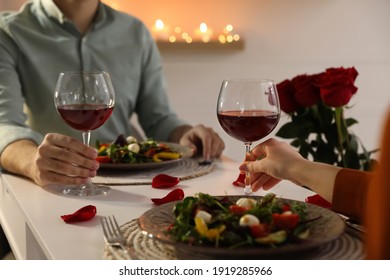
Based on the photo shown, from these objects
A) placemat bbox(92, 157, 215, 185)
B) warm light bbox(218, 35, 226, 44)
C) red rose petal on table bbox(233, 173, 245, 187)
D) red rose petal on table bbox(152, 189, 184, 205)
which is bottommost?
placemat bbox(92, 157, 215, 185)

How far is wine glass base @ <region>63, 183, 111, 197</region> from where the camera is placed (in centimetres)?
121

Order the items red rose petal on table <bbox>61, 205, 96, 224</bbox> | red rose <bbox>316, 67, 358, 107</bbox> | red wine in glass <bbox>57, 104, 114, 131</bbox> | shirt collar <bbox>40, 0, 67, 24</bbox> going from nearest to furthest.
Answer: red rose petal on table <bbox>61, 205, 96, 224</bbox> < red wine in glass <bbox>57, 104, 114, 131</bbox> < red rose <bbox>316, 67, 358, 107</bbox> < shirt collar <bbox>40, 0, 67, 24</bbox>

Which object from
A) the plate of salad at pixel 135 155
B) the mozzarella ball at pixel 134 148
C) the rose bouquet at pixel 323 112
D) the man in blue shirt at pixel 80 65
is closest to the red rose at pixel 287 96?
the rose bouquet at pixel 323 112

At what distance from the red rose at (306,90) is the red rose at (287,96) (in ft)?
0.05

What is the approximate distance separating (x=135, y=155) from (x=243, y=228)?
722 mm

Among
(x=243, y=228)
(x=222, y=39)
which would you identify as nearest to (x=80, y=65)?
(x=243, y=228)

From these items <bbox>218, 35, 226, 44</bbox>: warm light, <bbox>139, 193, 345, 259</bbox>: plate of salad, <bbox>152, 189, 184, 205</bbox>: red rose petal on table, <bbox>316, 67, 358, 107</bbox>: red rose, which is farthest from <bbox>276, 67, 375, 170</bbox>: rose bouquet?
<bbox>218, 35, 226, 44</bbox>: warm light

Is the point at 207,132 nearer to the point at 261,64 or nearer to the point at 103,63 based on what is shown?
the point at 103,63

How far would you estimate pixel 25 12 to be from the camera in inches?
82.3

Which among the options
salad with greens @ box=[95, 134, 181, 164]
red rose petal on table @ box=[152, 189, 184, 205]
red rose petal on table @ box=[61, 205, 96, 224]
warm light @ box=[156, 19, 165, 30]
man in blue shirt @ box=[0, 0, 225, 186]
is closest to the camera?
red rose petal on table @ box=[61, 205, 96, 224]

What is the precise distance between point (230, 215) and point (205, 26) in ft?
9.77

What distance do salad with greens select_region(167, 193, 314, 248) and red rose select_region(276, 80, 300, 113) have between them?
0.83 metres

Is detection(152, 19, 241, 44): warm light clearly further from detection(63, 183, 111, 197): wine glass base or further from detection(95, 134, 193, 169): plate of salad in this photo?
detection(63, 183, 111, 197): wine glass base

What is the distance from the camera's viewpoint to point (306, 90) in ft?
5.43
